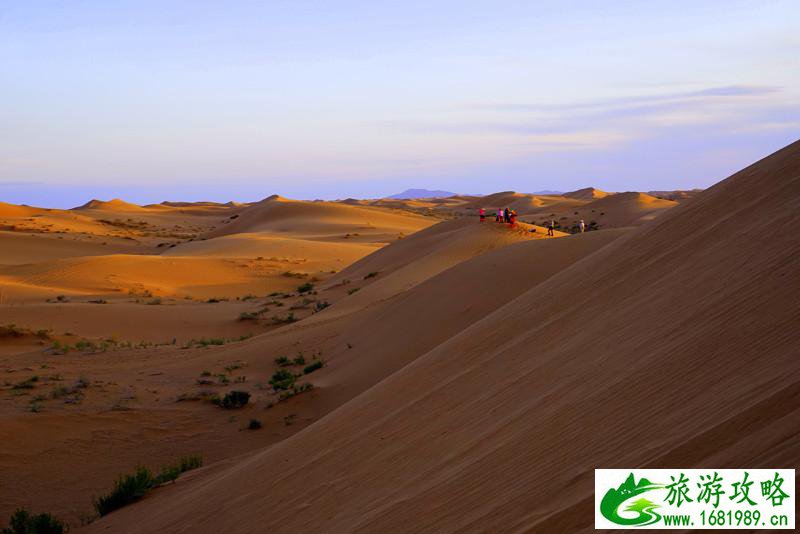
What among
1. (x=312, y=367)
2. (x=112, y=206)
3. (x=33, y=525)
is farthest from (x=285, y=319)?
(x=112, y=206)

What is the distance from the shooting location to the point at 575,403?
432 centimetres

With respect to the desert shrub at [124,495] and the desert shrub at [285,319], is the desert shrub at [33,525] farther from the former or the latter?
the desert shrub at [285,319]

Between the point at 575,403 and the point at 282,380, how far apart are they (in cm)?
839

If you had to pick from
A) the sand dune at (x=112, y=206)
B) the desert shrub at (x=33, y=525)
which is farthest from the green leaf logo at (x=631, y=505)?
Answer: the sand dune at (x=112, y=206)

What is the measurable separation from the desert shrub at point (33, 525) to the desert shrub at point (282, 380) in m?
5.13

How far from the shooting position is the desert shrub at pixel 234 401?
1077cm

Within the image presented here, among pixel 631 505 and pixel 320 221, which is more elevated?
pixel 320 221

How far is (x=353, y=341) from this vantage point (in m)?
13.5

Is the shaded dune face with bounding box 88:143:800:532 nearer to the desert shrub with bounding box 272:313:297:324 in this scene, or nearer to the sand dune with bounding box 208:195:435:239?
the desert shrub with bounding box 272:313:297:324

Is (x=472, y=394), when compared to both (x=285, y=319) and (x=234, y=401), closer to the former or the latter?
(x=234, y=401)

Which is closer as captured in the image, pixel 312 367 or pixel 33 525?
pixel 33 525

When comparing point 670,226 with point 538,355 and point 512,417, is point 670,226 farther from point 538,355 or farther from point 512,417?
point 512,417

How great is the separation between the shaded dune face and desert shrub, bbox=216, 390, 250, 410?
3.41 metres

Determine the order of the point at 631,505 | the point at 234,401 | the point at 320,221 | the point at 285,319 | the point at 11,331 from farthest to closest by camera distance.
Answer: the point at 320,221 → the point at 285,319 → the point at 11,331 → the point at 234,401 → the point at 631,505
